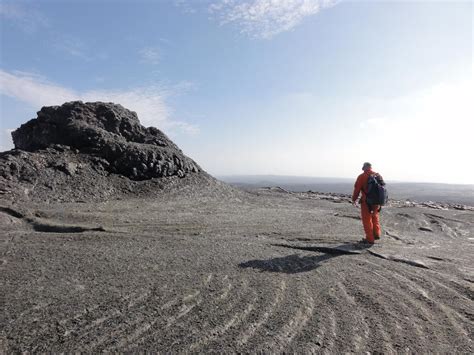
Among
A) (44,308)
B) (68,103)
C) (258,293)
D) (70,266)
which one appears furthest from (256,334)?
(68,103)

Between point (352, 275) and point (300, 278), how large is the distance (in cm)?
112

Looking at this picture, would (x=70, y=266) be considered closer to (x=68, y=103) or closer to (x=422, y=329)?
(x=422, y=329)

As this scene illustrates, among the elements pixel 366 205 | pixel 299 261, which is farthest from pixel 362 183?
pixel 299 261

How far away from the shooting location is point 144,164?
1836 cm

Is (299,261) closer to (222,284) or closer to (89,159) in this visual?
(222,284)

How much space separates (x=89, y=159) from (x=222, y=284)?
46.9 ft

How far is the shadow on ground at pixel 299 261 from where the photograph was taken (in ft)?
21.9

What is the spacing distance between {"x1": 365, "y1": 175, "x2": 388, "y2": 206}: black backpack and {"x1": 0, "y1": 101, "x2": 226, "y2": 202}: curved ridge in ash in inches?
443

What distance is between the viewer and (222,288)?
5.51 meters

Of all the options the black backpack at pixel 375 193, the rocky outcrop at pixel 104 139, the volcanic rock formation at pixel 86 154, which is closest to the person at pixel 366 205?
the black backpack at pixel 375 193

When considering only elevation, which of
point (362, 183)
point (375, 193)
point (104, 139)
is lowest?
point (375, 193)

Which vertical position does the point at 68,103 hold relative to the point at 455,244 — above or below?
above

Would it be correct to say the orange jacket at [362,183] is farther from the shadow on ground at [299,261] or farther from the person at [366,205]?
the shadow on ground at [299,261]

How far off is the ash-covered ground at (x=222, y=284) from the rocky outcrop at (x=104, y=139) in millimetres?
5937
